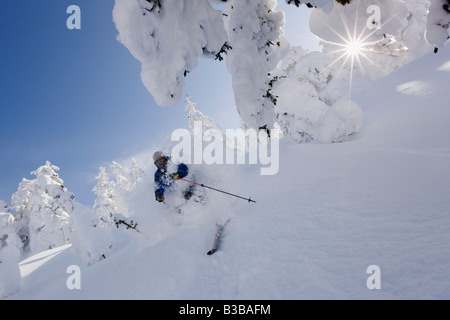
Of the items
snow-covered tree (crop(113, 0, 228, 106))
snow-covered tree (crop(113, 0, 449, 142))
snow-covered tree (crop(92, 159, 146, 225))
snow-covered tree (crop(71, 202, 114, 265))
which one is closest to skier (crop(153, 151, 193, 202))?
snow-covered tree (crop(113, 0, 449, 142))

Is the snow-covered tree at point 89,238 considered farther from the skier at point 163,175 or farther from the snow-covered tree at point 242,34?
the snow-covered tree at point 242,34

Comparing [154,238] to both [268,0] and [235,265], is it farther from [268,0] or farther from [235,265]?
[268,0]

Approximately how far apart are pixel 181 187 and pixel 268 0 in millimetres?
5429

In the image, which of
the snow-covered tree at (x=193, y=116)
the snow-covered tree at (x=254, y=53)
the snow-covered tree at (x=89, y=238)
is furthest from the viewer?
the snow-covered tree at (x=193, y=116)

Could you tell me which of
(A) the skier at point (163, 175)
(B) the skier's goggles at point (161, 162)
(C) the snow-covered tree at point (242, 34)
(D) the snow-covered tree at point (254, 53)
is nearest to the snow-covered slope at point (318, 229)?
(A) the skier at point (163, 175)

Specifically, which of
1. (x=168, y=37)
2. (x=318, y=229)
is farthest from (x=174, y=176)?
(x=318, y=229)

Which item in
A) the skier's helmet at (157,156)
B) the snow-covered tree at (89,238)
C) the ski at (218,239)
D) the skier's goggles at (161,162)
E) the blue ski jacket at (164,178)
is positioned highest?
the skier's helmet at (157,156)

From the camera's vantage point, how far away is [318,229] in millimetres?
3652

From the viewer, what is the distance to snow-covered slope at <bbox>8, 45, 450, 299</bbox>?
104 inches

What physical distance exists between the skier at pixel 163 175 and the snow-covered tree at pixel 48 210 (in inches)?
747

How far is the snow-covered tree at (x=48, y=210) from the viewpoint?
69.6 ft

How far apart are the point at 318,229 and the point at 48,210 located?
26.8 metres

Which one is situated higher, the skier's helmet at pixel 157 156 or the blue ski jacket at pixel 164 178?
the skier's helmet at pixel 157 156

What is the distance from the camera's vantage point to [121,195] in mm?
7734
